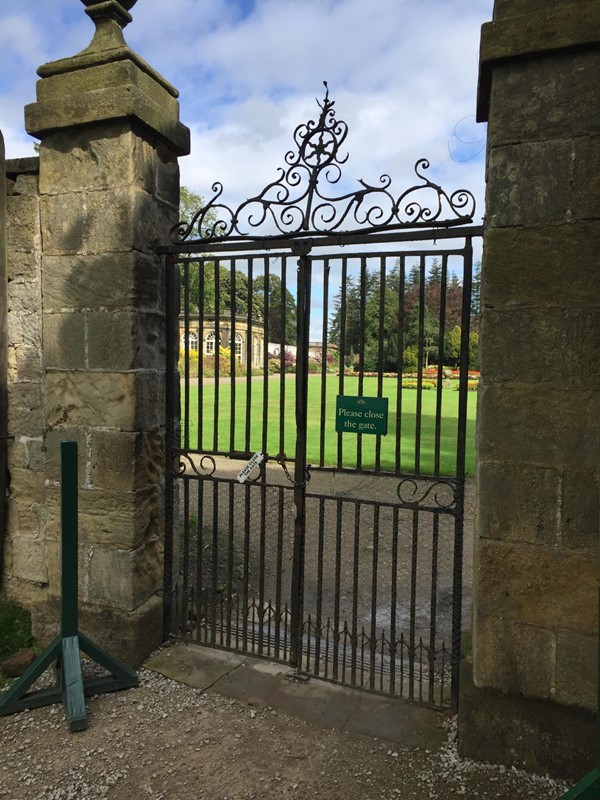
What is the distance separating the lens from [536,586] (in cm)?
261

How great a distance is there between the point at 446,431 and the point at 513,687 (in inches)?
442

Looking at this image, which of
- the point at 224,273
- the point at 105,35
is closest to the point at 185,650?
Answer: the point at 105,35

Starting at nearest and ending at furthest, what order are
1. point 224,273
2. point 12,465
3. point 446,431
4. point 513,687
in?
point 513,687 < point 12,465 < point 446,431 < point 224,273

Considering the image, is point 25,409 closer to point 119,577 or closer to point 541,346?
point 119,577

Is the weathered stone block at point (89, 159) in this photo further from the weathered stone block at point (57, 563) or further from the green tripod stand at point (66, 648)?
the weathered stone block at point (57, 563)

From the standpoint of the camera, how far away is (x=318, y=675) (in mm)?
3482

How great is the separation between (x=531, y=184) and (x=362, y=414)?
1438 mm

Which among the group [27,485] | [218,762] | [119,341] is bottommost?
[218,762]

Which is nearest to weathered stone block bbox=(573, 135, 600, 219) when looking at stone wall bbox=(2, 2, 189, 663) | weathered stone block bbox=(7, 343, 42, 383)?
stone wall bbox=(2, 2, 189, 663)

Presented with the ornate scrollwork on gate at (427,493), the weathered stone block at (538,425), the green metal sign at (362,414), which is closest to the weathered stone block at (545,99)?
the weathered stone block at (538,425)

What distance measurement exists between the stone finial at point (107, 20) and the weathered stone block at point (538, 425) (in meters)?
3.00

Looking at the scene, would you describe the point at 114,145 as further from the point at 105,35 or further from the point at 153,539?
the point at 153,539

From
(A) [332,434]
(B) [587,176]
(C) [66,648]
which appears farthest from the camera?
(A) [332,434]

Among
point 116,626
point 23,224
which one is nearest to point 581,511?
point 116,626
